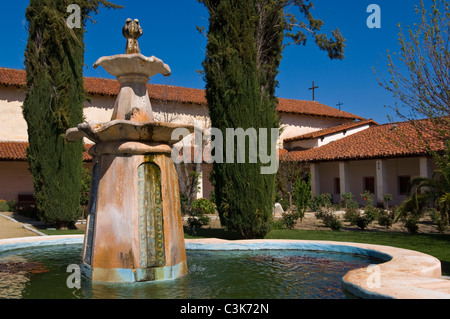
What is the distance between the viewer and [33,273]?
5.43 meters

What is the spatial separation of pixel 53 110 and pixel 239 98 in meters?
6.30

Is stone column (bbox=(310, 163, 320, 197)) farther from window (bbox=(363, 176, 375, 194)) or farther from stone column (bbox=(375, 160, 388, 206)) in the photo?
stone column (bbox=(375, 160, 388, 206))

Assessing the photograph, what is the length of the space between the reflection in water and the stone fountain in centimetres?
23

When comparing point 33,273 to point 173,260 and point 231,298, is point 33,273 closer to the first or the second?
point 173,260

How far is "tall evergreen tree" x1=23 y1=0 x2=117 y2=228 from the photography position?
1265cm

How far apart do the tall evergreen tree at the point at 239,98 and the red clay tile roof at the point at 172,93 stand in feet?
41.8

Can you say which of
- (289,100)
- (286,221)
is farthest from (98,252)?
(289,100)

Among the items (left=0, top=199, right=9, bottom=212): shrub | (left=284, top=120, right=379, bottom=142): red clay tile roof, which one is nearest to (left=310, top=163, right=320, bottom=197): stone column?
(left=284, top=120, right=379, bottom=142): red clay tile roof

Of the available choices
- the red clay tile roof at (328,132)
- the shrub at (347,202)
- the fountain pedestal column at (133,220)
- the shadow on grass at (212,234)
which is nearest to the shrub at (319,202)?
the shrub at (347,202)

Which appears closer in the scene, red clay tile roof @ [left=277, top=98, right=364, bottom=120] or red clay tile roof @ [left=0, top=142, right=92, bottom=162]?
red clay tile roof @ [left=0, top=142, right=92, bottom=162]

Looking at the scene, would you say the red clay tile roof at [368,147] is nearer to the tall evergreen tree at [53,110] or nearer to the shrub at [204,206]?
the shrub at [204,206]

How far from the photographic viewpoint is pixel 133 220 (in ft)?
16.3

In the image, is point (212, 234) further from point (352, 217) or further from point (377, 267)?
point (377, 267)

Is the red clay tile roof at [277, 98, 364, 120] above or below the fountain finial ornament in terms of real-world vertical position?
above
